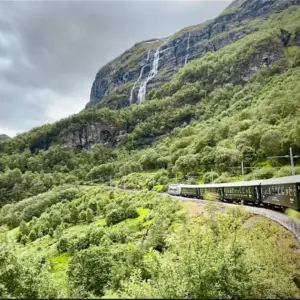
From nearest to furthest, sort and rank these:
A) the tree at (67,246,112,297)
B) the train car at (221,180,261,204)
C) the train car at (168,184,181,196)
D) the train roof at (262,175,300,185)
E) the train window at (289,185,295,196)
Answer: the tree at (67,246,112,297) → the train roof at (262,175,300,185) → the train window at (289,185,295,196) → the train car at (221,180,261,204) → the train car at (168,184,181,196)

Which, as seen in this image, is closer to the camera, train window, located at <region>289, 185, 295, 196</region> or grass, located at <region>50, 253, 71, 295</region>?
train window, located at <region>289, 185, 295, 196</region>

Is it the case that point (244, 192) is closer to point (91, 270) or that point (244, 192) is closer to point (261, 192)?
point (261, 192)

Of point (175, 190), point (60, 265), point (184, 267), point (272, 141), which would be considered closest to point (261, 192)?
point (184, 267)

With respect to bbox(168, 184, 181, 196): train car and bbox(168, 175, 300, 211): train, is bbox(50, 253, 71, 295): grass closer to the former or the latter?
bbox(168, 175, 300, 211): train

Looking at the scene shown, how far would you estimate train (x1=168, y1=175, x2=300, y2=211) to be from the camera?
34.4m

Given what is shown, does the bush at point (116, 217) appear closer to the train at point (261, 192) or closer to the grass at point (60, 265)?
the grass at point (60, 265)

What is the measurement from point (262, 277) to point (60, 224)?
67658 millimetres

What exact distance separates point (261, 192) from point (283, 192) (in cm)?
926

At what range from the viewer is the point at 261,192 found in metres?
46.3

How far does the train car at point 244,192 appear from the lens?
156 feet

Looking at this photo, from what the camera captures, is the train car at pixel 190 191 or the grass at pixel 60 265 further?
the train car at pixel 190 191

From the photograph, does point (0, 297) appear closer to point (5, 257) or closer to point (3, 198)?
point (5, 257)

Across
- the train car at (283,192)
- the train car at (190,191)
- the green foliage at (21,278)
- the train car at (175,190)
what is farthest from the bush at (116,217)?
the green foliage at (21,278)

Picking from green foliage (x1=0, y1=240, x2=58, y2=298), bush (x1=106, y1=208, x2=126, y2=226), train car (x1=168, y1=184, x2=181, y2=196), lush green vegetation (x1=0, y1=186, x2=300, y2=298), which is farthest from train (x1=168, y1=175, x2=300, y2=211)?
green foliage (x1=0, y1=240, x2=58, y2=298)
